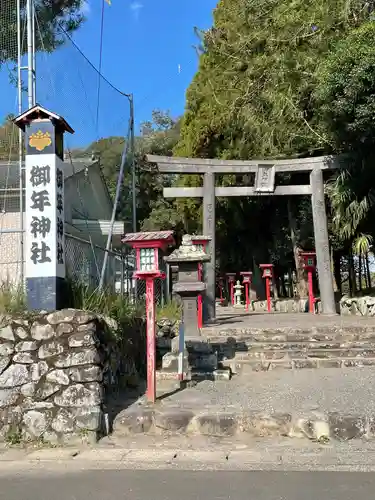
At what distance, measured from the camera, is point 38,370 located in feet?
20.6

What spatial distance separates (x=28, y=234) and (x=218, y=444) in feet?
11.4

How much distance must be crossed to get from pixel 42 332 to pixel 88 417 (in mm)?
1166

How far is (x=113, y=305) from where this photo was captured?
789 cm

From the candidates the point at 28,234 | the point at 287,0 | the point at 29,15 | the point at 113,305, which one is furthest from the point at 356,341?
the point at 287,0

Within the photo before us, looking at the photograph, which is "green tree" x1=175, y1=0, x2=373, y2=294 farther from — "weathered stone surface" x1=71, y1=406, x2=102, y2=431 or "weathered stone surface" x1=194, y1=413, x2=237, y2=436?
"weathered stone surface" x1=71, y1=406, x2=102, y2=431

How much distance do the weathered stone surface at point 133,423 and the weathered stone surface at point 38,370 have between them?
1.06 metres

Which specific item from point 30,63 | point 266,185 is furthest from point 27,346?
point 266,185

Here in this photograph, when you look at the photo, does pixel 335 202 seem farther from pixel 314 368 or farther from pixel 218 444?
pixel 218 444

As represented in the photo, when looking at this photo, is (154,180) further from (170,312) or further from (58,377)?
(58,377)

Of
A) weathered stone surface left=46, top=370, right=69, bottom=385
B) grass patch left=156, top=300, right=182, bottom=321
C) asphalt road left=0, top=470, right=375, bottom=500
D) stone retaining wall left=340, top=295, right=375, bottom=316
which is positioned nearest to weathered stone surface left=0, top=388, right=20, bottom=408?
weathered stone surface left=46, top=370, right=69, bottom=385

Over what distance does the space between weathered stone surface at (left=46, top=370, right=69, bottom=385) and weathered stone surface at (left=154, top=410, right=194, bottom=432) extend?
1188 millimetres

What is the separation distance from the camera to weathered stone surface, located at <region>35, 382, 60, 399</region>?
20.4ft

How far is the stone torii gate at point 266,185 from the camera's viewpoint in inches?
589

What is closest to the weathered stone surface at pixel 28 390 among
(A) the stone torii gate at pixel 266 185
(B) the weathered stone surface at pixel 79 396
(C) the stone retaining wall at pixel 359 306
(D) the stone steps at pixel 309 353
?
(B) the weathered stone surface at pixel 79 396
